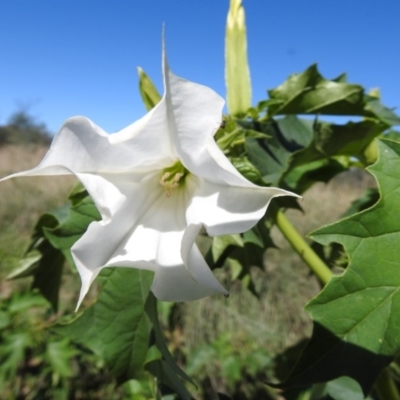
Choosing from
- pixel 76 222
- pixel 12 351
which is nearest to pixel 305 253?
pixel 76 222

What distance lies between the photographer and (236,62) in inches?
29.9

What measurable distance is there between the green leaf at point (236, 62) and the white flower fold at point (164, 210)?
0.20m

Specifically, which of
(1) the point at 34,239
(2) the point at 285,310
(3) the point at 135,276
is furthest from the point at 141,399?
(2) the point at 285,310

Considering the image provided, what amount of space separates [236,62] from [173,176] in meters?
0.21

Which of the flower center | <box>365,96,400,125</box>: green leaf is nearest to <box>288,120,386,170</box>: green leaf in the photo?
<box>365,96,400,125</box>: green leaf

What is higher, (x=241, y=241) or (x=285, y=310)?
(x=241, y=241)

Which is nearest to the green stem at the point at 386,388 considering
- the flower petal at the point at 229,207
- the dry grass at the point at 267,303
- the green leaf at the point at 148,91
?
the flower petal at the point at 229,207

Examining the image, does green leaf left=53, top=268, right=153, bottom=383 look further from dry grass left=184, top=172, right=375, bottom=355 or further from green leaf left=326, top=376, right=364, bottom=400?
dry grass left=184, top=172, right=375, bottom=355

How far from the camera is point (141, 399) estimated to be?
4.47 ft

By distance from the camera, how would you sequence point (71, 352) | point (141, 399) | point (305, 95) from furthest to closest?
1. point (71, 352)
2. point (141, 399)
3. point (305, 95)

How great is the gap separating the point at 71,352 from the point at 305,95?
1288mm

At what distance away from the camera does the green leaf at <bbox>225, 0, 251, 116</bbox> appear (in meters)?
0.75

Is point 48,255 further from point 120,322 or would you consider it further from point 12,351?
point 12,351

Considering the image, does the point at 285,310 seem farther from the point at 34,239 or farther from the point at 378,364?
→ the point at 378,364
